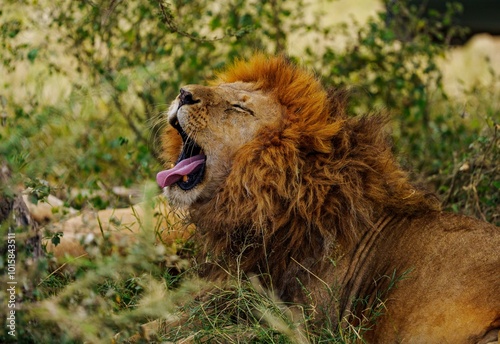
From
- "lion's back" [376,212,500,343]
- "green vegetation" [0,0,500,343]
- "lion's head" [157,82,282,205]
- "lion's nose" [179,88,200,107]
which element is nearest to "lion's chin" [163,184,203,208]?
"lion's head" [157,82,282,205]

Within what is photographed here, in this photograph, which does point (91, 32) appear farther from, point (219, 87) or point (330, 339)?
point (330, 339)

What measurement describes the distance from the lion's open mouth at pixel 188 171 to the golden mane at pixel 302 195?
143 millimetres

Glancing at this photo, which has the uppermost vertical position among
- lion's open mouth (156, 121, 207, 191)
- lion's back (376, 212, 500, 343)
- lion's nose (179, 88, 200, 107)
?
lion's nose (179, 88, 200, 107)

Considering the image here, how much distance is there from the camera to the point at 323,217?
14.2 feet

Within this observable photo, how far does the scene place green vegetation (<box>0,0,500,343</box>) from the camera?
13.1ft

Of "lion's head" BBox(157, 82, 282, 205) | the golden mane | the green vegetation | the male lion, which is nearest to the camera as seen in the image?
the green vegetation

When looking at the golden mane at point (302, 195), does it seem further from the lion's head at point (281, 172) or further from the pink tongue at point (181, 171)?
the pink tongue at point (181, 171)

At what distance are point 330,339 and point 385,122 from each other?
1.35m

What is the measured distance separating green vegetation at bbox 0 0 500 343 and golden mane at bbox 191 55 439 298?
0.22 metres

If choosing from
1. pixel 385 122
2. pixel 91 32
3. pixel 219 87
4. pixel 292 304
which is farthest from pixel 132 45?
pixel 292 304

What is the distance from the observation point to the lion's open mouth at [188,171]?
A: 4527mm

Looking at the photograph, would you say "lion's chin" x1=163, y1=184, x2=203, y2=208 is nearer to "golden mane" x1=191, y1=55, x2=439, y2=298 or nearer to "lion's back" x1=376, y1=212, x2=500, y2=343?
"golden mane" x1=191, y1=55, x2=439, y2=298

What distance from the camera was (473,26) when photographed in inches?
525

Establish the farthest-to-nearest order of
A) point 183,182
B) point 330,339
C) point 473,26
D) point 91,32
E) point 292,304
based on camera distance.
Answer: point 473,26 < point 91,32 < point 183,182 < point 292,304 < point 330,339
